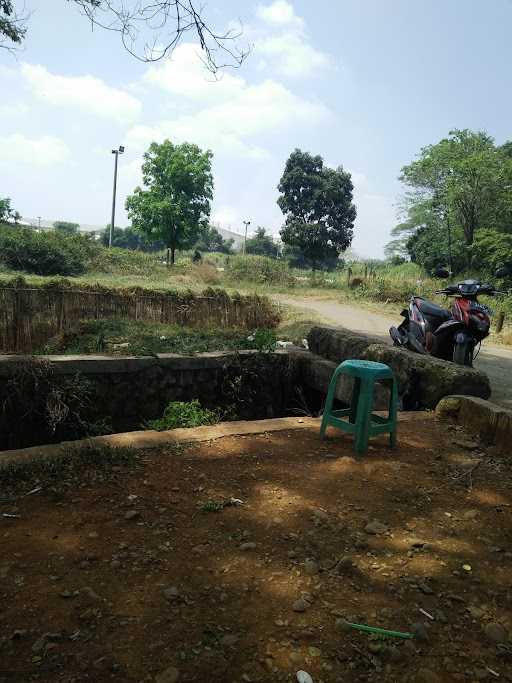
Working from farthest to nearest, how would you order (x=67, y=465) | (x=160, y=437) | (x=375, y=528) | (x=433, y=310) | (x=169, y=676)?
(x=433, y=310)
(x=160, y=437)
(x=67, y=465)
(x=375, y=528)
(x=169, y=676)

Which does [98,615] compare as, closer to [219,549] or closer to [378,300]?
[219,549]

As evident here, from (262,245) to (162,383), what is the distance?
5336 centimetres

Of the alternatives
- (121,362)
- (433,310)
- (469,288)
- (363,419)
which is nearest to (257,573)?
(363,419)

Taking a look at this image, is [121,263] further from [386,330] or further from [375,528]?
[375,528]

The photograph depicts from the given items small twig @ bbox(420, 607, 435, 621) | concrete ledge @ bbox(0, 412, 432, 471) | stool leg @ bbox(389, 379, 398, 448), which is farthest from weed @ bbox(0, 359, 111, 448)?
small twig @ bbox(420, 607, 435, 621)

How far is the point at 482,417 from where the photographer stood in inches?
152

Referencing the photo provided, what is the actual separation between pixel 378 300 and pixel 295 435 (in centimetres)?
1740

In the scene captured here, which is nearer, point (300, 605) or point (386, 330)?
point (300, 605)

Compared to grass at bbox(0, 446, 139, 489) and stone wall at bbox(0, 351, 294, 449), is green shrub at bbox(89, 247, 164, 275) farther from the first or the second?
grass at bbox(0, 446, 139, 489)

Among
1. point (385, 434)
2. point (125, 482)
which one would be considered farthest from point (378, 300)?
point (125, 482)

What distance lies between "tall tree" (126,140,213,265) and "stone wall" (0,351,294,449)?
2717cm

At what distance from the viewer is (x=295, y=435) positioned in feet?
12.5

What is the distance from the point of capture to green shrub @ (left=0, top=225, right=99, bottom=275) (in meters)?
22.2

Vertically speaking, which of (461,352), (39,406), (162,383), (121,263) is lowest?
(39,406)
